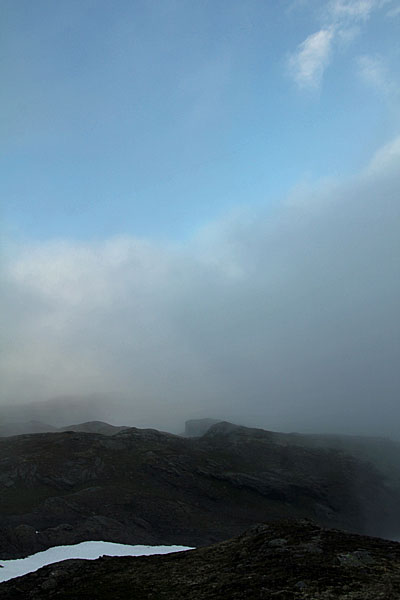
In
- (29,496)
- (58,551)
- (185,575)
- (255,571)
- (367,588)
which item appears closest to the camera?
(367,588)

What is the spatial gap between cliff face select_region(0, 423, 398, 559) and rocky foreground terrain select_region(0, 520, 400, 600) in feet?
111

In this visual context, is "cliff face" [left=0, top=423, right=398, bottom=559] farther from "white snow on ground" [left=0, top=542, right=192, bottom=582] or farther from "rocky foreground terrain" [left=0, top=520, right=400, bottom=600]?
"rocky foreground terrain" [left=0, top=520, right=400, bottom=600]

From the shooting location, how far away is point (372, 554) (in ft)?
85.8

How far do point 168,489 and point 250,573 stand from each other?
98.6m

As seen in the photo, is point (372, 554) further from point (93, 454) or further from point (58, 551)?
point (93, 454)

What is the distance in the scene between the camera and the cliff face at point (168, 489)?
79688 mm

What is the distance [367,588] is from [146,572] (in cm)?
1590

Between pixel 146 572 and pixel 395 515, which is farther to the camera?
pixel 395 515

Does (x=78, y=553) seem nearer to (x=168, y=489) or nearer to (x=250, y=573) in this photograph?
(x=250, y=573)

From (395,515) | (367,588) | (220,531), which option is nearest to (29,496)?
(220,531)

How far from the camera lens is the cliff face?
79688 mm

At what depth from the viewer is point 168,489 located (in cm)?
11625

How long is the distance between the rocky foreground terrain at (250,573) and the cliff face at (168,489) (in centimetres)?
3386

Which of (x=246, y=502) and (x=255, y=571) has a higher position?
(x=255, y=571)
